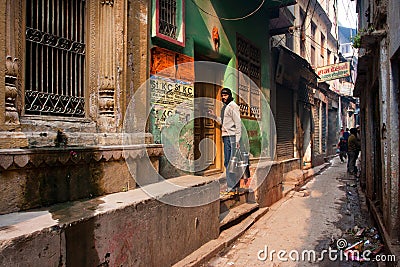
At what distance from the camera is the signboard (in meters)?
14.5

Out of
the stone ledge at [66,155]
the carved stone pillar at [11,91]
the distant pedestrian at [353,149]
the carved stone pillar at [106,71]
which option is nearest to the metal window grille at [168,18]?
the carved stone pillar at [106,71]

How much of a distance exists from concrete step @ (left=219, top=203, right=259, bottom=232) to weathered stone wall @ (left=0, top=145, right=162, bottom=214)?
188 cm

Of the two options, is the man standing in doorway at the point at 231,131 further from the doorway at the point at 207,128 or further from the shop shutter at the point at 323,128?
the shop shutter at the point at 323,128

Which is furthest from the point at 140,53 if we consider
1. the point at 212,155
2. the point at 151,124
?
the point at 212,155

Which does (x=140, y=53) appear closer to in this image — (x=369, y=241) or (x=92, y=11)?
(x=92, y=11)

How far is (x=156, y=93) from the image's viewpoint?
17.1 feet

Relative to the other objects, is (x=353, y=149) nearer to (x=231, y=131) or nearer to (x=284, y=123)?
(x=284, y=123)

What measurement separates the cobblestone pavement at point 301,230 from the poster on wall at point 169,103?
2219mm

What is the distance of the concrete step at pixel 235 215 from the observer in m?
5.62

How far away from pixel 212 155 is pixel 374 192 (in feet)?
12.0

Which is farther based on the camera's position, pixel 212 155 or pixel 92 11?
pixel 212 155

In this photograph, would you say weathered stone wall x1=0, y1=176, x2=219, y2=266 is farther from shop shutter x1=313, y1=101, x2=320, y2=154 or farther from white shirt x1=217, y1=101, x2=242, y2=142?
shop shutter x1=313, y1=101, x2=320, y2=154

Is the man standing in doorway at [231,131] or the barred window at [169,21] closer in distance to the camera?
the barred window at [169,21]

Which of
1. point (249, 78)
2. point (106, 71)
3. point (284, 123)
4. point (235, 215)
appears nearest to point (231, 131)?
point (235, 215)
